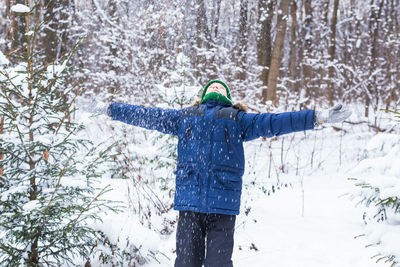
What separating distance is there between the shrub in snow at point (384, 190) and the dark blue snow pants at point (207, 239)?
1507 millimetres

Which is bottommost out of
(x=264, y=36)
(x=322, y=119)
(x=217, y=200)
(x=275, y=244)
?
(x=275, y=244)

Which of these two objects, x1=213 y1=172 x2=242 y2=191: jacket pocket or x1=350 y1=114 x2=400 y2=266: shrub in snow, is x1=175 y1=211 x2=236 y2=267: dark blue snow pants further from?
x1=350 y1=114 x2=400 y2=266: shrub in snow

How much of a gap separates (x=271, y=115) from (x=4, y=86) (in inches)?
81.1

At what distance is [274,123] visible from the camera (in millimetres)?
2508

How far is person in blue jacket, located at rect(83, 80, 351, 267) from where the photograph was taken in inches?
96.4

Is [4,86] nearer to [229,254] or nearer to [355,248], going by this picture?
[229,254]

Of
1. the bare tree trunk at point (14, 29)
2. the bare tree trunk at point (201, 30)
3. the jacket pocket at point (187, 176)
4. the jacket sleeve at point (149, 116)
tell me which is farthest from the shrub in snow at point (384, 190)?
the bare tree trunk at point (201, 30)

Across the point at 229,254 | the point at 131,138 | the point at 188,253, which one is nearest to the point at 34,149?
the point at 188,253

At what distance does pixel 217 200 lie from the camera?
8.01 feet

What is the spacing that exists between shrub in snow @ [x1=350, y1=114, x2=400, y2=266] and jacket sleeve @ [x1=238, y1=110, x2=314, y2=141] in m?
1.38

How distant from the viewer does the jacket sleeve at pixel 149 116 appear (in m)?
2.84

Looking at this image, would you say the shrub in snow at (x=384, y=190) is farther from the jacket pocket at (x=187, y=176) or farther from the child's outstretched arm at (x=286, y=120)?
the jacket pocket at (x=187, y=176)

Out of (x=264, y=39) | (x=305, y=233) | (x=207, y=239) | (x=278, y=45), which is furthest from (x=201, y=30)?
(x=207, y=239)

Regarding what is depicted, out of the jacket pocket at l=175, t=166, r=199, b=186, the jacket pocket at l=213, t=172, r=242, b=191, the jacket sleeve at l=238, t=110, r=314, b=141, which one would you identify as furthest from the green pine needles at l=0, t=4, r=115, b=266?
the jacket sleeve at l=238, t=110, r=314, b=141
